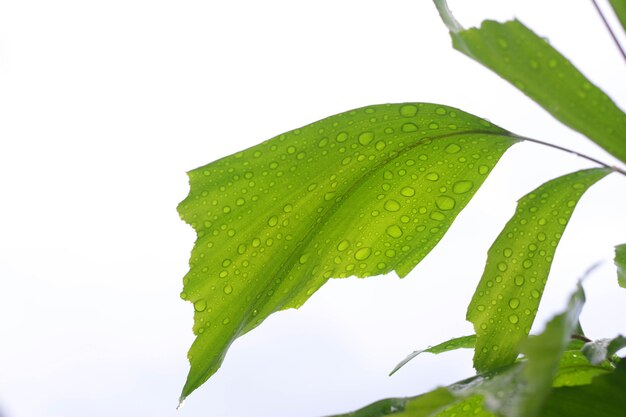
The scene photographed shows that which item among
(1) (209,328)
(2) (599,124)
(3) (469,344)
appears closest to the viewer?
(2) (599,124)

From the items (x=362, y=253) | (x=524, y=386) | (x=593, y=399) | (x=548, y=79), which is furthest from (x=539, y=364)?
(x=362, y=253)

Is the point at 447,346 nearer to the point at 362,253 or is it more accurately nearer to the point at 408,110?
the point at 362,253

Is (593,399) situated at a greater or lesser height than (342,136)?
lesser

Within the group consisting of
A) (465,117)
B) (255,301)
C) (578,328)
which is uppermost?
(465,117)

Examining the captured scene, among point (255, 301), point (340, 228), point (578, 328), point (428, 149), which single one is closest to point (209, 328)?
point (255, 301)

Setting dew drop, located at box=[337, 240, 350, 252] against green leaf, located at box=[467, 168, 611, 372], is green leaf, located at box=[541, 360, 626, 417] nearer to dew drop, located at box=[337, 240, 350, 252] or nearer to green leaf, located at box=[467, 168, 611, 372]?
green leaf, located at box=[467, 168, 611, 372]

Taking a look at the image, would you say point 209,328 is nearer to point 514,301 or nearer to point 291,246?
point 291,246

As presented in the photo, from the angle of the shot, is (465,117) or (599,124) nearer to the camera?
(599,124)
